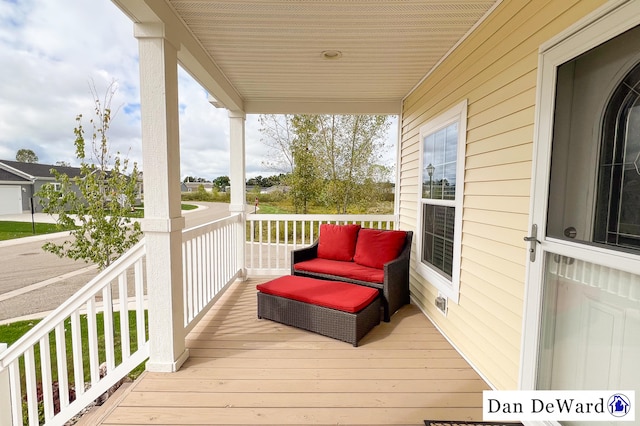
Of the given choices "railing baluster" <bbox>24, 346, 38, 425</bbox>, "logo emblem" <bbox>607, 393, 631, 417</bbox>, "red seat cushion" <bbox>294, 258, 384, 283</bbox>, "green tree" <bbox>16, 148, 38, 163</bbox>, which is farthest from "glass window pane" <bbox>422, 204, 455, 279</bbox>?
"green tree" <bbox>16, 148, 38, 163</bbox>

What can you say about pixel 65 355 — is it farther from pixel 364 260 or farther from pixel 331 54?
pixel 331 54

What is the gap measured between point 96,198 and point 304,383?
2.87 meters

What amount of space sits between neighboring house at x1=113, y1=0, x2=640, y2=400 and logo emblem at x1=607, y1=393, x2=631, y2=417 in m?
0.06

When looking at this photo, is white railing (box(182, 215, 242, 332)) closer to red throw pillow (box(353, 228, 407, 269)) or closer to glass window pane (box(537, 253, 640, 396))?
red throw pillow (box(353, 228, 407, 269))

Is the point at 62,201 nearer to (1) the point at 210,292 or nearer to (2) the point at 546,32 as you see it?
(1) the point at 210,292

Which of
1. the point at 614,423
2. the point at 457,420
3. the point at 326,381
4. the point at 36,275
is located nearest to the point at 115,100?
the point at 326,381

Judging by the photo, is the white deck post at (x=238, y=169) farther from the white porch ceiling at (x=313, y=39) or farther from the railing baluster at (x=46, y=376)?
the railing baluster at (x=46, y=376)

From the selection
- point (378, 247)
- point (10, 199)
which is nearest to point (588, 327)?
point (378, 247)

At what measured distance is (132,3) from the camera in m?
1.71

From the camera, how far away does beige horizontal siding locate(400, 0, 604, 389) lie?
1690 millimetres

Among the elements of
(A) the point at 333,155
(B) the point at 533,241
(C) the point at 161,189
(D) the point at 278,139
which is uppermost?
(D) the point at 278,139

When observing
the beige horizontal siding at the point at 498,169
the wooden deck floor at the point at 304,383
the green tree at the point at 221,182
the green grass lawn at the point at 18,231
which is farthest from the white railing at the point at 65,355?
the green grass lawn at the point at 18,231

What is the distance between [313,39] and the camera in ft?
8.02

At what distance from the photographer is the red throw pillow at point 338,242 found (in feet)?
12.3
